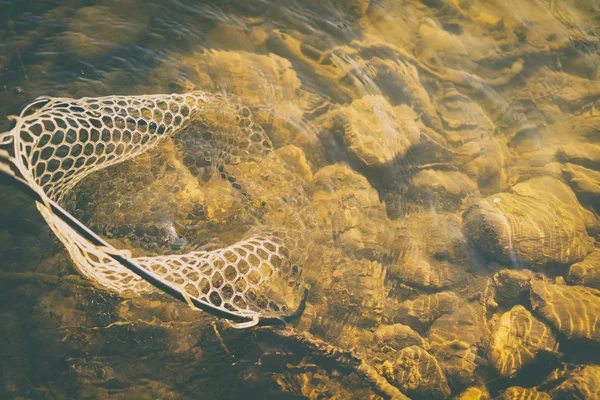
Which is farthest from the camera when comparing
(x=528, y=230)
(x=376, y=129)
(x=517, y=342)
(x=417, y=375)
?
(x=376, y=129)

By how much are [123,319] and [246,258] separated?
1.41 m

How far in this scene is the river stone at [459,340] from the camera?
4094mm

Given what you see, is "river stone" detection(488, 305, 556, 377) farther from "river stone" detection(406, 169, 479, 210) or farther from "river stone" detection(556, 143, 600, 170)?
"river stone" detection(556, 143, 600, 170)

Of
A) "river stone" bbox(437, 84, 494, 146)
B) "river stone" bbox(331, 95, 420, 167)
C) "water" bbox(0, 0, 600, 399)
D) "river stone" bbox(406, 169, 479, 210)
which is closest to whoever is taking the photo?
"water" bbox(0, 0, 600, 399)

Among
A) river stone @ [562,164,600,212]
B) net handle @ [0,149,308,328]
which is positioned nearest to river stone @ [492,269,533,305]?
river stone @ [562,164,600,212]

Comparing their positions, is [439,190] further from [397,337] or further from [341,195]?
[397,337]

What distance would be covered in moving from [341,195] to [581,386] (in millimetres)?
3235

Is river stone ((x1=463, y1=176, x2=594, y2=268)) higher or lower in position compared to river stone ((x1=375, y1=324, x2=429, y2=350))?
higher

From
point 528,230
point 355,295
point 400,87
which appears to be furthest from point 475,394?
point 400,87

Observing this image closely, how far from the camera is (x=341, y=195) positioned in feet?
15.0

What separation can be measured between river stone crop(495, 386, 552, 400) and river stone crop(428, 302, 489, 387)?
40 centimetres

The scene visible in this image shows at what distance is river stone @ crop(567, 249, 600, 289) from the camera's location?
4.57m

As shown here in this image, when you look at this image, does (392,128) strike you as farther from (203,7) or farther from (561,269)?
(203,7)

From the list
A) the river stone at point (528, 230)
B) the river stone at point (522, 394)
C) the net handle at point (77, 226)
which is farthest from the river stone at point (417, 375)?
the net handle at point (77, 226)
